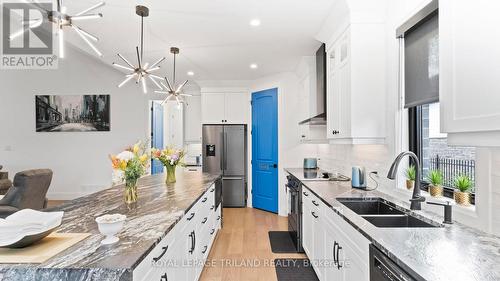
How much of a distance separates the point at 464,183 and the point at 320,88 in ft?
8.20

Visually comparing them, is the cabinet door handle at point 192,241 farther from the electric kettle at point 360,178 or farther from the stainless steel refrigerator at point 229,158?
the stainless steel refrigerator at point 229,158

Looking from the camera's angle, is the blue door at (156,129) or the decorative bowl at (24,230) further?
the blue door at (156,129)

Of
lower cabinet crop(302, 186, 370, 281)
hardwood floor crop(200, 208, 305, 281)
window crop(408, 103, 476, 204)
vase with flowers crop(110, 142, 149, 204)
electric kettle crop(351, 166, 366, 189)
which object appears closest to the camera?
lower cabinet crop(302, 186, 370, 281)

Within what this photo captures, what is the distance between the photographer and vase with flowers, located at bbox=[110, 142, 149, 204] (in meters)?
2.07

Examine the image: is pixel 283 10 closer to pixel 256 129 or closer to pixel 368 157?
pixel 368 157

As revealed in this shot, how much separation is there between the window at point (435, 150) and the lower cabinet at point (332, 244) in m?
0.77

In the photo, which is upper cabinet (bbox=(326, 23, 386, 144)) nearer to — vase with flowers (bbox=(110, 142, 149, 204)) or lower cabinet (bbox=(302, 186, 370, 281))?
lower cabinet (bbox=(302, 186, 370, 281))

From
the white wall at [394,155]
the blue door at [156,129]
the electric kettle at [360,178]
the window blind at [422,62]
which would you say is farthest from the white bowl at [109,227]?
the blue door at [156,129]

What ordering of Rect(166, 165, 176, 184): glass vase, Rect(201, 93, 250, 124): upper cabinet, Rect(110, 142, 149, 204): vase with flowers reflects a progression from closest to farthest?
1. Rect(110, 142, 149, 204): vase with flowers
2. Rect(166, 165, 176, 184): glass vase
3. Rect(201, 93, 250, 124): upper cabinet

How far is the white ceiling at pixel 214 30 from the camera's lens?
9.29ft

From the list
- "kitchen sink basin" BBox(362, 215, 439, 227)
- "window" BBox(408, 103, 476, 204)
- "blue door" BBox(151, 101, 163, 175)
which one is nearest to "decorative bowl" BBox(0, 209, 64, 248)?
"kitchen sink basin" BBox(362, 215, 439, 227)

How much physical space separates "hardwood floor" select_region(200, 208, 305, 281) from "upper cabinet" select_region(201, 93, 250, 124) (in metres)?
2.18

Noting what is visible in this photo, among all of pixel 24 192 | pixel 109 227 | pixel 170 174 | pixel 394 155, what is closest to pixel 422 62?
pixel 394 155

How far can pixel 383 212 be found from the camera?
7.27 feet
